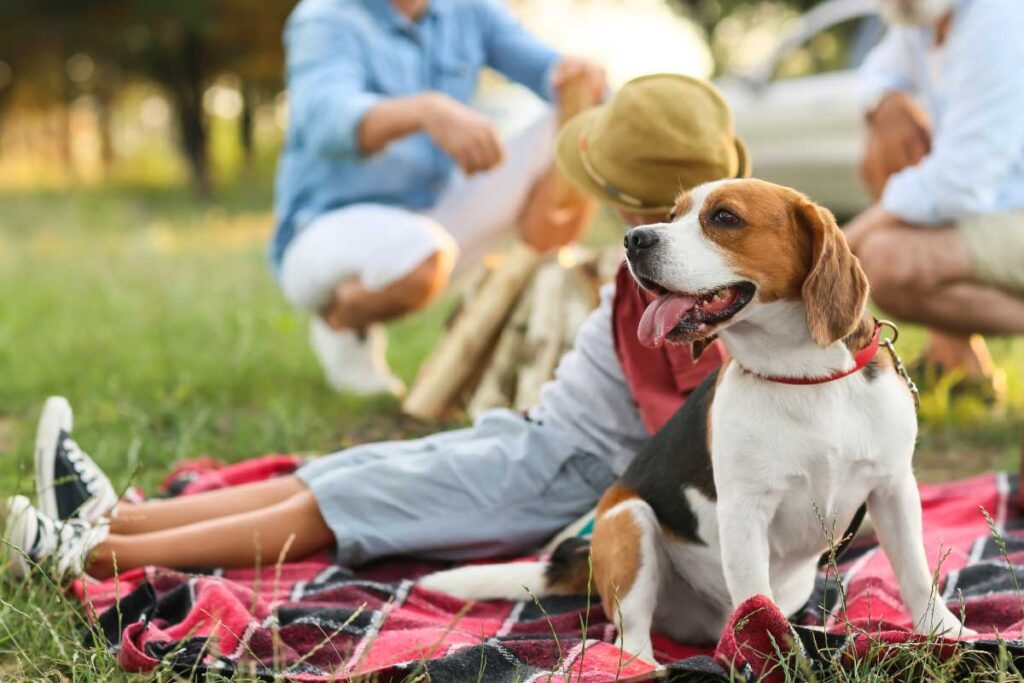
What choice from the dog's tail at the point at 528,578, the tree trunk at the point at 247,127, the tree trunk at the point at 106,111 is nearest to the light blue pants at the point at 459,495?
the dog's tail at the point at 528,578

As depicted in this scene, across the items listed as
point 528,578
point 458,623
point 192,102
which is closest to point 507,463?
point 528,578

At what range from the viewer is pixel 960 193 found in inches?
168

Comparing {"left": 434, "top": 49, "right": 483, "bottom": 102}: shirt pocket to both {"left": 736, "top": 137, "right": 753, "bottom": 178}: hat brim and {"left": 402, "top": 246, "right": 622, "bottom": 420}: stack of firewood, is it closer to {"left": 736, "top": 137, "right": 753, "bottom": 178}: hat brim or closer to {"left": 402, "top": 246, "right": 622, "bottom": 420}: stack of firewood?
{"left": 402, "top": 246, "right": 622, "bottom": 420}: stack of firewood

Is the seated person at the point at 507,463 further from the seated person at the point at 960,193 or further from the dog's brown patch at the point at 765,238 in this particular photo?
the seated person at the point at 960,193

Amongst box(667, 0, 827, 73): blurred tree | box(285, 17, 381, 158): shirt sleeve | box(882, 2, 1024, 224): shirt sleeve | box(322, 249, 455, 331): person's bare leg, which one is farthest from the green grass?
A: box(667, 0, 827, 73): blurred tree

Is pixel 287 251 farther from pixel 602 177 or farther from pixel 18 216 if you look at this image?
pixel 18 216

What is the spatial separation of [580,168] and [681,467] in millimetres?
986

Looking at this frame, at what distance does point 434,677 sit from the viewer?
7.20 feet

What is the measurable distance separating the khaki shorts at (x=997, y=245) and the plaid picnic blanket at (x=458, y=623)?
1192mm

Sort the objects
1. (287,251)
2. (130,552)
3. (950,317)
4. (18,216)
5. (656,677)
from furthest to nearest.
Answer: (18,216), (287,251), (950,317), (130,552), (656,677)

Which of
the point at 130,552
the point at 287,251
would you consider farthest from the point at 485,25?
the point at 130,552

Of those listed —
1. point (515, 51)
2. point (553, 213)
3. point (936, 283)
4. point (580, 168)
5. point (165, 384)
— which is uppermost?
point (580, 168)

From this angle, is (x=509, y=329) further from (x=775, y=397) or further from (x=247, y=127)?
(x=247, y=127)

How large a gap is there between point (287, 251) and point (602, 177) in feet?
7.76
